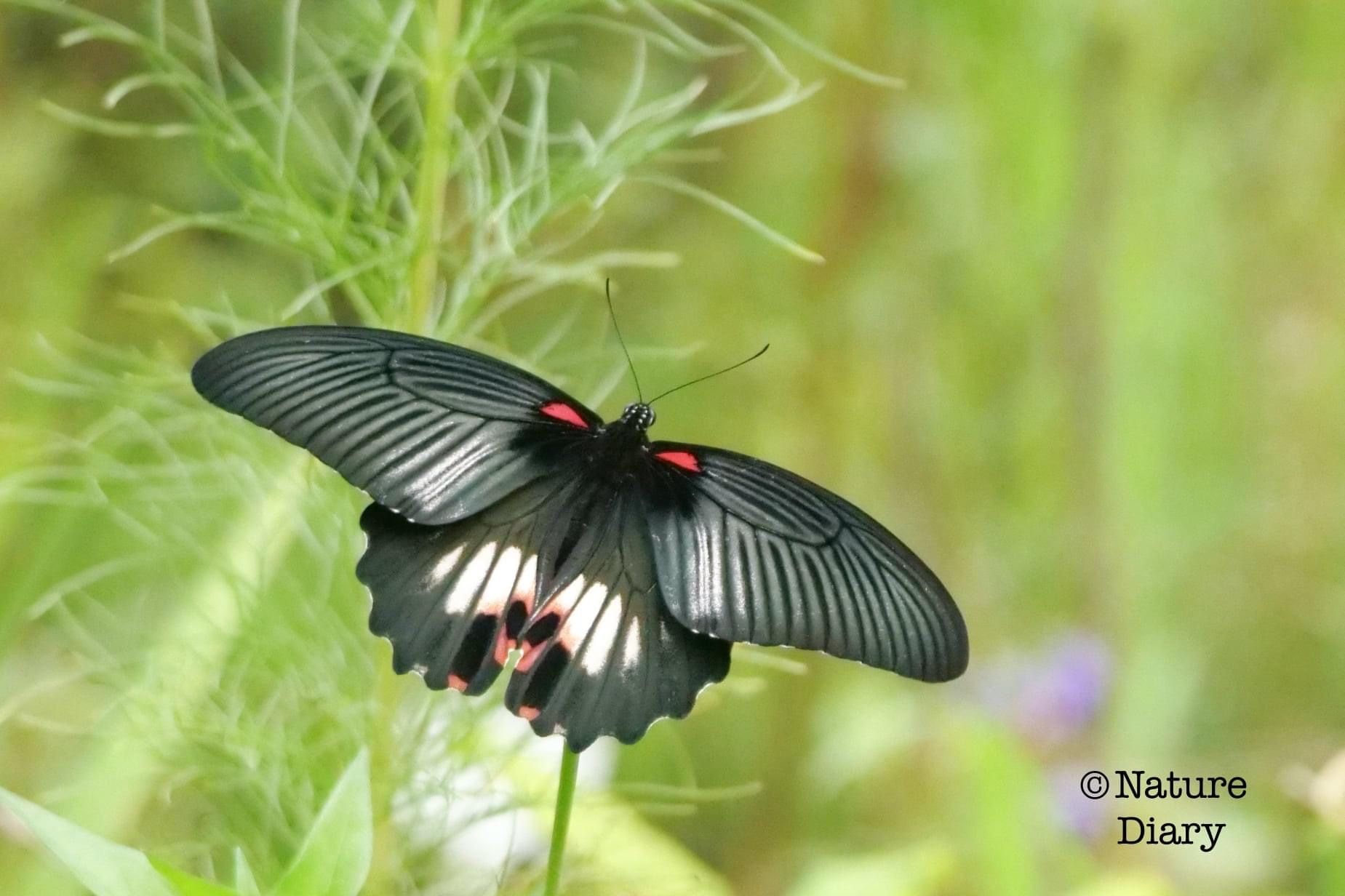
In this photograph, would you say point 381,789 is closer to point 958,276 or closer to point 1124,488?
point 1124,488

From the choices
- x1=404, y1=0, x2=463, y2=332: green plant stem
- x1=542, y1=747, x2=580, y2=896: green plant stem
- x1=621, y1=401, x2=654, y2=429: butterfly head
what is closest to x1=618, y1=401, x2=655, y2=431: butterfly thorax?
x1=621, y1=401, x2=654, y2=429: butterfly head

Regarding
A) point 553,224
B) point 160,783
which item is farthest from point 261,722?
point 553,224

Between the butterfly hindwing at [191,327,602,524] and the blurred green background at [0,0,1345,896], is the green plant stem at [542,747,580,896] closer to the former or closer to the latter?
the butterfly hindwing at [191,327,602,524]

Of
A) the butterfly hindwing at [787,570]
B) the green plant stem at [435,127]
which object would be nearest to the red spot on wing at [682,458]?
the butterfly hindwing at [787,570]

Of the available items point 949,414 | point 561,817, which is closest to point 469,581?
point 561,817

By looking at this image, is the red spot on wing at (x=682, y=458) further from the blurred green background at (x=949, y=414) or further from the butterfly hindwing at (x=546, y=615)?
the blurred green background at (x=949, y=414)
